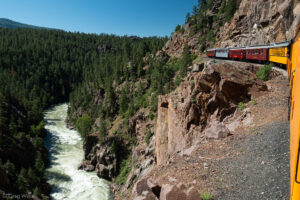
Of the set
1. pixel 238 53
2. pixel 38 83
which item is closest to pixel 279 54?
pixel 238 53

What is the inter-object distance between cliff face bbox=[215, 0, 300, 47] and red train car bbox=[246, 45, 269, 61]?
249cm

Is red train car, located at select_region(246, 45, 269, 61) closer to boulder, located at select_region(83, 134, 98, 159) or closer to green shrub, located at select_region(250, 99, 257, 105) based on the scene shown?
green shrub, located at select_region(250, 99, 257, 105)

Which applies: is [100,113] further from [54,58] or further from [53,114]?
[54,58]

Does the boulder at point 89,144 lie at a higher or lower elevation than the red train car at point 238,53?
lower

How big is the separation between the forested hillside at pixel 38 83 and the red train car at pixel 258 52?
39135 mm

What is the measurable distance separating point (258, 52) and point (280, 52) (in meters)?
4.63

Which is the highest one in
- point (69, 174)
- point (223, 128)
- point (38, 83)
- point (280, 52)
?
point (280, 52)

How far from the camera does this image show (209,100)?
1445cm

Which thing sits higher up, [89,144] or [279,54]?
[279,54]

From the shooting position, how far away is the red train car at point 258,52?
19.7 m

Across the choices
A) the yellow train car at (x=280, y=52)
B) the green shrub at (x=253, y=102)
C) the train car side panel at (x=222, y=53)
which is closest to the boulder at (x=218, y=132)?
the green shrub at (x=253, y=102)

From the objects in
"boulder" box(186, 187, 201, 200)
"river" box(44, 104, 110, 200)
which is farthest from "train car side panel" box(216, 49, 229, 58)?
"river" box(44, 104, 110, 200)

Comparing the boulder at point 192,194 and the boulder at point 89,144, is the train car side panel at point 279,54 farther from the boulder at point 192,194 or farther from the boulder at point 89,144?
the boulder at point 89,144

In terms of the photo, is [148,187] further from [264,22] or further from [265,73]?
[264,22]
